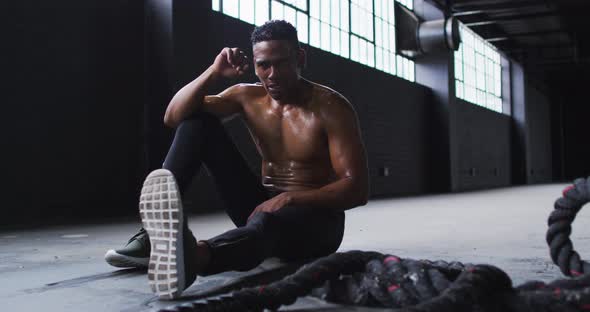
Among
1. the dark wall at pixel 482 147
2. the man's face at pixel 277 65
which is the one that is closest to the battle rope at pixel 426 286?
the man's face at pixel 277 65

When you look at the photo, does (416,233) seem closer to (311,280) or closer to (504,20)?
(311,280)

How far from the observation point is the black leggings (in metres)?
1.61

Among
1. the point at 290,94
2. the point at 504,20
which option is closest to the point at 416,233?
the point at 290,94

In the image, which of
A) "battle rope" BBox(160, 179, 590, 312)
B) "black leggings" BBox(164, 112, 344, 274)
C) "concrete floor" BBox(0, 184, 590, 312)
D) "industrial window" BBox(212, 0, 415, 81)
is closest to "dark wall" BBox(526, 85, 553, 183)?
"industrial window" BBox(212, 0, 415, 81)

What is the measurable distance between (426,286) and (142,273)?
3.68ft

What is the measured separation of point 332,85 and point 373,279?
7172mm

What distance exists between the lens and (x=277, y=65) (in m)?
1.93

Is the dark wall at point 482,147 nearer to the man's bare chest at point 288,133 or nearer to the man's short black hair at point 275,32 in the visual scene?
the man's bare chest at point 288,133

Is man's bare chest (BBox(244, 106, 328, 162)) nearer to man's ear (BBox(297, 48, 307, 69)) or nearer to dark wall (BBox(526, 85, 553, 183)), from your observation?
man's ear (BBox(297, 48, 307, 69))

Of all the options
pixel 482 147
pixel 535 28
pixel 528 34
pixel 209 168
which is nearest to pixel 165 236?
pixel 209 168

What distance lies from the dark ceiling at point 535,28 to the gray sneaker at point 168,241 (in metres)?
10.8

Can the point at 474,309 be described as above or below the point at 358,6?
below

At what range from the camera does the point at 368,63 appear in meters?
10.0

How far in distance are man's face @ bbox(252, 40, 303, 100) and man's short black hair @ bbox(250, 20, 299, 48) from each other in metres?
0.01
